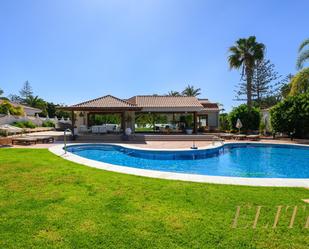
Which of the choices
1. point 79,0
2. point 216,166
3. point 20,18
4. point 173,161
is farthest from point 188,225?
point 20,18

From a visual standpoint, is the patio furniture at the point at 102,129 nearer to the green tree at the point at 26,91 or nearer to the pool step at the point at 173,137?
the pool step at the point at 173,137

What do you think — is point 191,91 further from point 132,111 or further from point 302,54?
point 302,54

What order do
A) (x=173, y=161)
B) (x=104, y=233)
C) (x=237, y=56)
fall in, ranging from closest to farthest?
(x=104, y=233) → (x=173, y=161) → (x=237, y=56)

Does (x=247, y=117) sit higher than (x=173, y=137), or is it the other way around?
(x=247, y=117)

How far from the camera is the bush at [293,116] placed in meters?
22.7

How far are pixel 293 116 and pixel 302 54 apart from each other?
5497 millimetres

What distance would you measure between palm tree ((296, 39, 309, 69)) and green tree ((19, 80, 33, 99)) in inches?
3360

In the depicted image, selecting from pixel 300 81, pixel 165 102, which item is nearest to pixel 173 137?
pixel 165 102

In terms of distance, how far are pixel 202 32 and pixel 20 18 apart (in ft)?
46.5

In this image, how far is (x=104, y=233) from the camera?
4.33 meters

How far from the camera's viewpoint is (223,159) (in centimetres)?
1609

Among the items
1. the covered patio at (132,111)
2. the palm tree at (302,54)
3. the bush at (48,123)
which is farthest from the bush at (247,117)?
the bush at (48,123)

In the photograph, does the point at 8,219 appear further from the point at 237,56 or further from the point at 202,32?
the point at 237,56

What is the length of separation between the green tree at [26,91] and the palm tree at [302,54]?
280 ft
